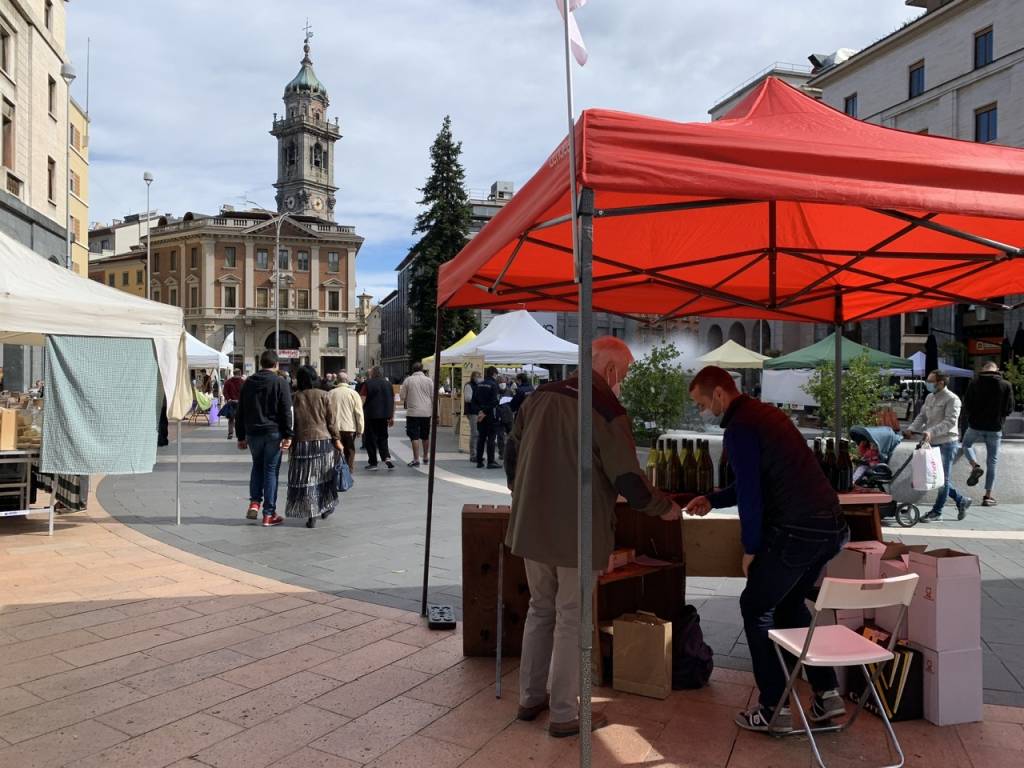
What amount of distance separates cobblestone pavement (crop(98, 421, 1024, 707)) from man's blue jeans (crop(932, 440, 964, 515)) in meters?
0.20

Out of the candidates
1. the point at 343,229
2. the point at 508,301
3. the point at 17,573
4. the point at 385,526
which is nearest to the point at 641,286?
the point at 508,301

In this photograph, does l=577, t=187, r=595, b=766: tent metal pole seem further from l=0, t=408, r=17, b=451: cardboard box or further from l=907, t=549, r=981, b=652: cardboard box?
l=0, t=408, r=17, b=451: cardboard box

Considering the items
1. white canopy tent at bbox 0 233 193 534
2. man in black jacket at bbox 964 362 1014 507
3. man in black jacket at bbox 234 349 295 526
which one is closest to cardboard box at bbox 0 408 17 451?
white canopy tent at bbox 0 233 193 534

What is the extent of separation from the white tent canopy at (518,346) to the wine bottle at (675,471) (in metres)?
10.5

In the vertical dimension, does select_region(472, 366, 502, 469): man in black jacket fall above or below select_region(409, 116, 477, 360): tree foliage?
below

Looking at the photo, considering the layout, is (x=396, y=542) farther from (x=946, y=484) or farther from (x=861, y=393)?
(x=861, y=393)

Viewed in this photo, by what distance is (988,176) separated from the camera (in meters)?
2.76

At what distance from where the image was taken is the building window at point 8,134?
70.9ft

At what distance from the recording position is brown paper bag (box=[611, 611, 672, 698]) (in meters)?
3.91

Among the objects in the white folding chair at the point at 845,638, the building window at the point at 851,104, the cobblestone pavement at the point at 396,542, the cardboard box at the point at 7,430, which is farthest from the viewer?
the building window at the point at 851,104

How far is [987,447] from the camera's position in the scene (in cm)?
955

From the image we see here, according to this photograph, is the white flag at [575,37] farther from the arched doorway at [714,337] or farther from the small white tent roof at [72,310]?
the arched doorway at [714,337]

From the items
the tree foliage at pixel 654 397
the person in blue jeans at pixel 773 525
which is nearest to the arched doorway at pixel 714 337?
the tree foliage at pixel 654 397

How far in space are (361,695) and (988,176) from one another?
11.6ft
